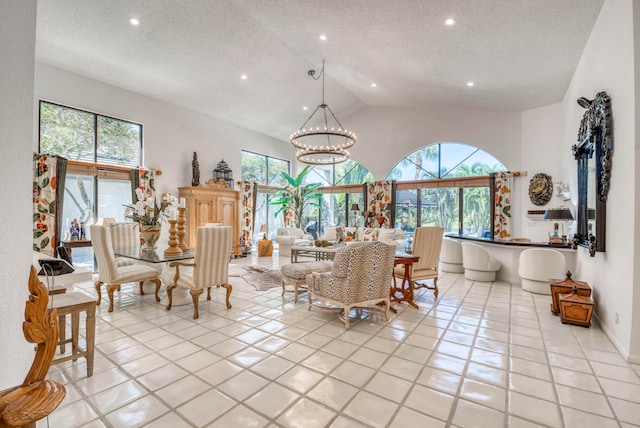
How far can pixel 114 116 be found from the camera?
6.34m

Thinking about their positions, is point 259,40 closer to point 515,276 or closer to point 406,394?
point 406,394

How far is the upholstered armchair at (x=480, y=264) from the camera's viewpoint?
5.64 metres

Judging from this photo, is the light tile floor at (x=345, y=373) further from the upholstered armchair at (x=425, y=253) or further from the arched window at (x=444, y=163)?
the arched window at (x=444, y=163)

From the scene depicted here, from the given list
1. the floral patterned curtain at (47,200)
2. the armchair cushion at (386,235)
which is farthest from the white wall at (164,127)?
the armchair cushion at (386,235)

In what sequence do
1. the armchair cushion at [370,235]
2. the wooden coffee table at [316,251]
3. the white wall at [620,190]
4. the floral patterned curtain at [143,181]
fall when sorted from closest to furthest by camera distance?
the white wall at [620,190] < the wooden coffee table at [316,251] < the floral patterned curtain at [143,181] < the armchair cushion at [370,235]

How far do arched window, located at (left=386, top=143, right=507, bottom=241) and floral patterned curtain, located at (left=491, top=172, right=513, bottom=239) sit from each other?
270 millimetres

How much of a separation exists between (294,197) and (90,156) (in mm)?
5291

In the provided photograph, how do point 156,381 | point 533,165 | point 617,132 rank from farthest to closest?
point 533,165, point 617,132, point 156,381

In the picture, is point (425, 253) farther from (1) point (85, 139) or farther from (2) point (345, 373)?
(1) point (85, 139)

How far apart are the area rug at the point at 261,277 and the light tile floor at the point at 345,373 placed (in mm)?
1381

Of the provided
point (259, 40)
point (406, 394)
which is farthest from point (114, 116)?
point (406, 394)

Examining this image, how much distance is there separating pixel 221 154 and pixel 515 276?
780 centimetres

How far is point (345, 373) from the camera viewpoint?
241 cm

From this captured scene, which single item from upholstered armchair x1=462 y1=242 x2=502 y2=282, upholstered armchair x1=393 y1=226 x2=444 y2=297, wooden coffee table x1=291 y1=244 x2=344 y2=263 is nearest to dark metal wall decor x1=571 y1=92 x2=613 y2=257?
upholstered armchair x1=462 y1=242 x2=502 y2=282
